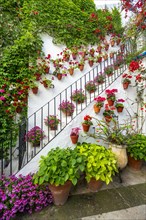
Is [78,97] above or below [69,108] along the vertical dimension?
above

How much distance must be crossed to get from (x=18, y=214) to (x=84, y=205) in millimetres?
986

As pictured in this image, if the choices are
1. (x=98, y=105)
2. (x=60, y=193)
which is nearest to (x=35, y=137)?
(x=60, y=193)

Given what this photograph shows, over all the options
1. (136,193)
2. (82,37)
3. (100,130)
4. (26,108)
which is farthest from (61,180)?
(82,37)

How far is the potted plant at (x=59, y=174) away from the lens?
2145 millimetres

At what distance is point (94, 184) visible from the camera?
8.41ft

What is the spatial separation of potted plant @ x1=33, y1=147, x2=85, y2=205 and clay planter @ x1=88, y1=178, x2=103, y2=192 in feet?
1.40

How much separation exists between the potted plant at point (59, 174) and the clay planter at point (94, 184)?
1.40 ft

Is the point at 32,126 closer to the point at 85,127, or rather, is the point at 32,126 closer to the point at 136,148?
the point at 85,127

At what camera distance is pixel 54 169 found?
7.11 ft

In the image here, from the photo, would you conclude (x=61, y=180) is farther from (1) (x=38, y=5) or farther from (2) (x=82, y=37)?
(1) (x=38, y=5)

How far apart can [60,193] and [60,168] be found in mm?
360

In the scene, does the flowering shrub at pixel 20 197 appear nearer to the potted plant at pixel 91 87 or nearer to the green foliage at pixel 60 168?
the green foliage at pixel 60 168

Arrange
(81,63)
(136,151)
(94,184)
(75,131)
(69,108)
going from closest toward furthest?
(94,184) < (136,151) < (75,131) < (69,108) < (81,63)

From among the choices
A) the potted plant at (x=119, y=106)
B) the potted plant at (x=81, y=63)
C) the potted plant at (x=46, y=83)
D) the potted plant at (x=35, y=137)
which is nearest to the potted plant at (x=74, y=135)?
the potted plant at (x=35, y=137)
